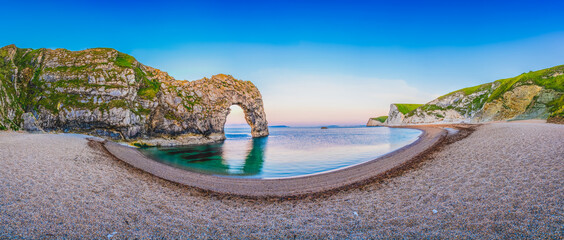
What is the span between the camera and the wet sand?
489 cm

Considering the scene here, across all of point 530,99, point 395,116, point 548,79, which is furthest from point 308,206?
point 395,116

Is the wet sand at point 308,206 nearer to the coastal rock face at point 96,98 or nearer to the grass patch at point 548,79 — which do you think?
the coastal rock face at point 96,98

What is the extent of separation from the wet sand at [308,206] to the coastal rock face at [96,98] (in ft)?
92.3

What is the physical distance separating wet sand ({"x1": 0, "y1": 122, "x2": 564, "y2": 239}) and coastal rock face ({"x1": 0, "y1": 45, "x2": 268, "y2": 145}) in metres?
28.1

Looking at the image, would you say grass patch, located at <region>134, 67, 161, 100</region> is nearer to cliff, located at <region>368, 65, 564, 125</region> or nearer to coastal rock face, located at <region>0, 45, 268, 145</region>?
coastal rock face, located at <region>0, 45, 268, 145</region>

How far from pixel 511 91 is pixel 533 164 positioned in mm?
69811

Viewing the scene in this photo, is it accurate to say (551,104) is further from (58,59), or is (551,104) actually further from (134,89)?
(58,59)

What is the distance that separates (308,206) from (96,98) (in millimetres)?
42995

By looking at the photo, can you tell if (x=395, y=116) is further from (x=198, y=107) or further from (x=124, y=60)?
(x=124, y=60)

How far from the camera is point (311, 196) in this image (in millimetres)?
9344

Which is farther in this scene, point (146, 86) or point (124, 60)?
point (124, 60)

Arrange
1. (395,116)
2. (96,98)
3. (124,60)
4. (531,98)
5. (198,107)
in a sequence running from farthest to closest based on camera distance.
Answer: (395,116) → (531,98) → (198,107) → (124,60) → (96,98)

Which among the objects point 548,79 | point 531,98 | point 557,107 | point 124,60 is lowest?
point 557,107

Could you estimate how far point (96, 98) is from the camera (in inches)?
1363
